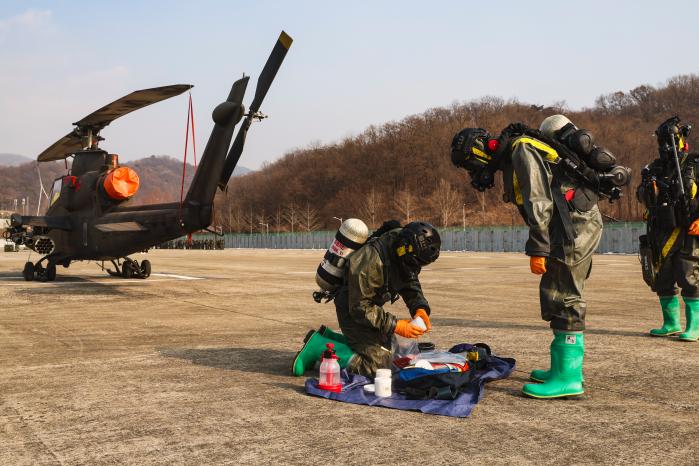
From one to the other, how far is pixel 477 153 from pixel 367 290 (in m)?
1.60

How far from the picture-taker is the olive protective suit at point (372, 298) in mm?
5578

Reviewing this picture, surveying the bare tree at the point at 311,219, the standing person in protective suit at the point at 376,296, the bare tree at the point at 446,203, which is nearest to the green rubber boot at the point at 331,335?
the standing person in protective suit at the point at 376,296

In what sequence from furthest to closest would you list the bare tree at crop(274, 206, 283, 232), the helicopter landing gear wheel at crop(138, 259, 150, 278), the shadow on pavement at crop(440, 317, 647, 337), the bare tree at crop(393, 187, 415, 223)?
the bare tree at crop(274, 206, 283, 232) → the bare tree at crop(393, 187, 415, 223) → the helicopter landing gear wheel at crop(138, 259, 150, 278) → the shadow on pavement at crop(440, 317, 647, 337)

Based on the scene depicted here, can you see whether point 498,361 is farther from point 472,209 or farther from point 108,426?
point 472,209

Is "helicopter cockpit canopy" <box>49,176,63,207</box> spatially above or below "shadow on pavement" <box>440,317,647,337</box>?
above

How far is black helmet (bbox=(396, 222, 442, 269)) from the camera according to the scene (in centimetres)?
558

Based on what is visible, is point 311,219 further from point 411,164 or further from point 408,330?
point 408,330

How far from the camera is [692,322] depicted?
8.18 m

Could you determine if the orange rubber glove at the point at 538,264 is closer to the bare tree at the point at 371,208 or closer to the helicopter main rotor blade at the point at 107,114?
the helicopter main rotor blade at the point at 107,114

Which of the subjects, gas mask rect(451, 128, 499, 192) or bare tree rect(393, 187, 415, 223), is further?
bare tree rect(393, 187, 415, 223)

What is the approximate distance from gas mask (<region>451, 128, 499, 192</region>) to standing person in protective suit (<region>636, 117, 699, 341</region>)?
383cm

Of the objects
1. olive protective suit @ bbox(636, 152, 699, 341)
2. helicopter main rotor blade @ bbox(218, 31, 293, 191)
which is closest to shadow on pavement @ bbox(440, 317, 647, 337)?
olive protective suit @ bbox(636, 152, 699, 341)

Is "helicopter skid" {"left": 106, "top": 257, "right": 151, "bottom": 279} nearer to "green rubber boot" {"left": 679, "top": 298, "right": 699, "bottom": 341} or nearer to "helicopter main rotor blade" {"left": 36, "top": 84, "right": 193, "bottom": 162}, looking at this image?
"helicopter main rotor blade" {"left": 36, "top": 84, "right": 193, "bottom": 162}

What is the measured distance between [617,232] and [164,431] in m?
53.6
